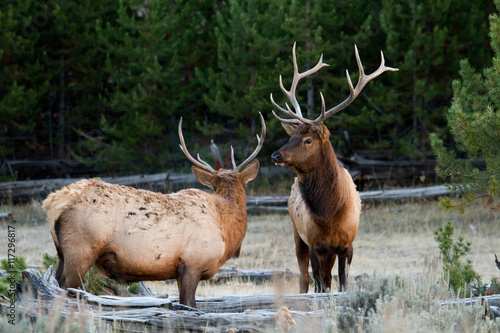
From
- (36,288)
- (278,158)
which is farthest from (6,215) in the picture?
(36,288)

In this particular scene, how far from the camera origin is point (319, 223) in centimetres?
599

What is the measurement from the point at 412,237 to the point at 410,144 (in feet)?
12.8

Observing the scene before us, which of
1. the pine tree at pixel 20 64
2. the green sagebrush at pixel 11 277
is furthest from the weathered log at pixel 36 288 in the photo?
the pine tree at pixel 20 64

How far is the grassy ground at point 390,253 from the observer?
3771 mm

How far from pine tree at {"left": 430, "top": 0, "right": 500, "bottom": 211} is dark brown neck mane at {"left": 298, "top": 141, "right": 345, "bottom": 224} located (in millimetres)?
1189

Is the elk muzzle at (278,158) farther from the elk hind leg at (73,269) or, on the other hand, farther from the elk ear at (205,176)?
the elk hind leg at (73,269)

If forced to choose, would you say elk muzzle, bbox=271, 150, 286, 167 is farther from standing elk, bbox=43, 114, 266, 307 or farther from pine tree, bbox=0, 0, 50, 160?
pine tree, bbox=0, 0, 50, 160

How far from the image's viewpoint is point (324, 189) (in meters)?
5.99

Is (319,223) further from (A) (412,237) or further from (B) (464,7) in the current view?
(B) (464,7)

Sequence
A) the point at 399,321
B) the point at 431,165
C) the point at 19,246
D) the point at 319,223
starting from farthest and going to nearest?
the point at 431,165
the point at 19,246
the point at 319,223
the point at 399,321

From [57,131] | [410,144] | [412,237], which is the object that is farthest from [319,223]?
[57,131]

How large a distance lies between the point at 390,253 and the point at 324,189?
4260 millimetres

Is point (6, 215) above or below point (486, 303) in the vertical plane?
above

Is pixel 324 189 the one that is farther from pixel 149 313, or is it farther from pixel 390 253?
pixel 390 253
